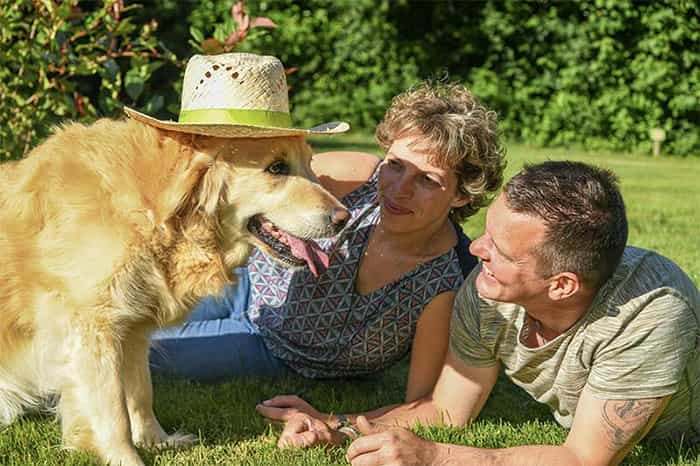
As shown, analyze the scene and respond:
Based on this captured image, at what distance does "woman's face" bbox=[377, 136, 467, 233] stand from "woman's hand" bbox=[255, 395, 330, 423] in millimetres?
788

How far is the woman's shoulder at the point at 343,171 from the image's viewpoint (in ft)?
12.7

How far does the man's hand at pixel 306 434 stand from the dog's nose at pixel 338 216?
72 cm

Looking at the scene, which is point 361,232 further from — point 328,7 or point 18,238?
point 328,7

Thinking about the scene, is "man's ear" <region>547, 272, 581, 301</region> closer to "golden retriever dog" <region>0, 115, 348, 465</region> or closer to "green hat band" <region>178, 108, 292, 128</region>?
"golden retriever dog" <region>0, 115, 348, 465</region>

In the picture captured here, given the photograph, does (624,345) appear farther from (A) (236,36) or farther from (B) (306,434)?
(A) (236,36)

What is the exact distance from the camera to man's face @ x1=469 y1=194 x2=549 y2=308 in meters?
2.76

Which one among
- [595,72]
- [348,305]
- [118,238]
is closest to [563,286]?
[348,305]

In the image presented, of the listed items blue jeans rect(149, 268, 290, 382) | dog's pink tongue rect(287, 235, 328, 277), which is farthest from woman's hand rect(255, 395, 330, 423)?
blue jeans rect(149, 268, 290, 382)

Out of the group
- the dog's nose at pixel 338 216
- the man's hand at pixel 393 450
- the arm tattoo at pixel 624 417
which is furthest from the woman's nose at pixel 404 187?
the arm tattoo at pixel 624 417

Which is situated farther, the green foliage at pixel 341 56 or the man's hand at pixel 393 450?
the green foliage at pixel 341 56

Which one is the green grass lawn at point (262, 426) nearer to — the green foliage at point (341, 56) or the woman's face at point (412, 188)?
the woman's face at point (412, 188)

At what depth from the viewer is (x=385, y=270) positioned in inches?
147

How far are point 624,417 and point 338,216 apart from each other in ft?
3.91

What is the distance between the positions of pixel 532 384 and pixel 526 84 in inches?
446
